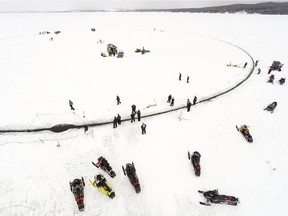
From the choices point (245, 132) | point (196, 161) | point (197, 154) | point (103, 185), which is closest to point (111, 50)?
point (245, 132)

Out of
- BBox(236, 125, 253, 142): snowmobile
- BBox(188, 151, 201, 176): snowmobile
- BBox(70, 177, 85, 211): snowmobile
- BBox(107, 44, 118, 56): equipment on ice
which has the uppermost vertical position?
BBox(107, 44, 118, 56): equipment on ice

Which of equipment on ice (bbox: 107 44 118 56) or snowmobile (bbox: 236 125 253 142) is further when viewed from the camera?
equipment on ice (bbox: 107 44 118 56)

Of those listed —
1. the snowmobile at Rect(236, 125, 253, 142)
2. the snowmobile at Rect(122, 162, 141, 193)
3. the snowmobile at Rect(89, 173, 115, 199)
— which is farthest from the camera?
the snowmobile at Rect(236, 125, 253, 142)

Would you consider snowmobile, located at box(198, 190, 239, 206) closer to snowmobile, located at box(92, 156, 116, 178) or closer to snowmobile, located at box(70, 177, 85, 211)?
snowmobile, located at box(92, 156, 116, 178)

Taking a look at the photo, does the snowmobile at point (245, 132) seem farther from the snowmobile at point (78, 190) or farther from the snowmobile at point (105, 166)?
the snowmobile at point (78, 190)

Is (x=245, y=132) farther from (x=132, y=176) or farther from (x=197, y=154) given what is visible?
(x=132, y=176)

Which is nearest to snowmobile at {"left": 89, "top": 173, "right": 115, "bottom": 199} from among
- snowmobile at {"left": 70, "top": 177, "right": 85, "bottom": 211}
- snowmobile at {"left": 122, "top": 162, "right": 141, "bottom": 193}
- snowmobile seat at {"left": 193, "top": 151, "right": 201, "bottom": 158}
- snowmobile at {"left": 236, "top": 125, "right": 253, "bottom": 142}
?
snowmobile at {"left": 70, "top": 177, "right": 85, "bottom": 211}

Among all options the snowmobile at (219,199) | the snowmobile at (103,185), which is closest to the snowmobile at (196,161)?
the snowmobile at (219,199)

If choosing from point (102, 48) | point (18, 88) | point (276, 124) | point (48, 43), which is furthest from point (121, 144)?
point (48, 43)
